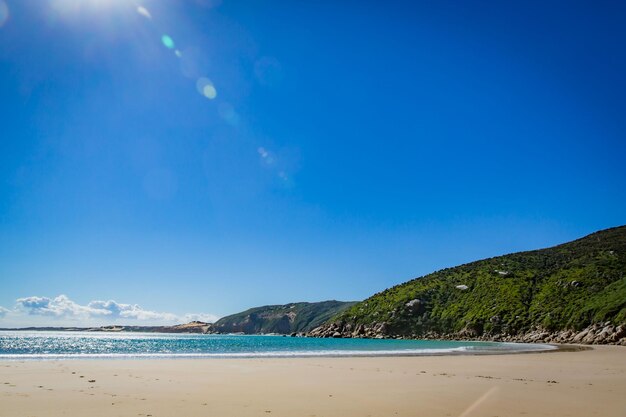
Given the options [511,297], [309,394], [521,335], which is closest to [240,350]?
[309,394]

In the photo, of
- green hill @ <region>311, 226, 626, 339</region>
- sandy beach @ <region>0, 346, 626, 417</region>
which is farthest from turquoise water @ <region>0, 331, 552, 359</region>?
sandy beach @ <region>0, 346, 626, 417</region>

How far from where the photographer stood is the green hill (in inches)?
3191

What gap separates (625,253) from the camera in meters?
102

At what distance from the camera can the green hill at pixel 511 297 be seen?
81062mm

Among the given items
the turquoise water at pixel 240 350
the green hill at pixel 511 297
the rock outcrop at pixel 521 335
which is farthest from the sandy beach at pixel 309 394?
the green hill at pixel 511 297

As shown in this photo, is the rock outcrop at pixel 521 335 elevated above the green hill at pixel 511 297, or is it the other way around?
the green hill at pixel 511 297

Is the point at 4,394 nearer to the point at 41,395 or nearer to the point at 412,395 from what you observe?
the point at 41,395

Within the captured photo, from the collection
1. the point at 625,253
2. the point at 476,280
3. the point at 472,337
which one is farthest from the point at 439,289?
the point at 625,253

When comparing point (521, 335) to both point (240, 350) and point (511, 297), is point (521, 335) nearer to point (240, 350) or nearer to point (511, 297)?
point (511, 297)

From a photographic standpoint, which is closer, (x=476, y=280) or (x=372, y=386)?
(x=372, y=386)

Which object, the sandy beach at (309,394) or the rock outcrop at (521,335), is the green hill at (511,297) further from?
the sandy beach at (309,394)

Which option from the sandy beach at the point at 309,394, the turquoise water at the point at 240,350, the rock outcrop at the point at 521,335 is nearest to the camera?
the sandy beach at the point at 309,394

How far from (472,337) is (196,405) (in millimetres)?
96710

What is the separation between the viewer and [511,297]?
102m
